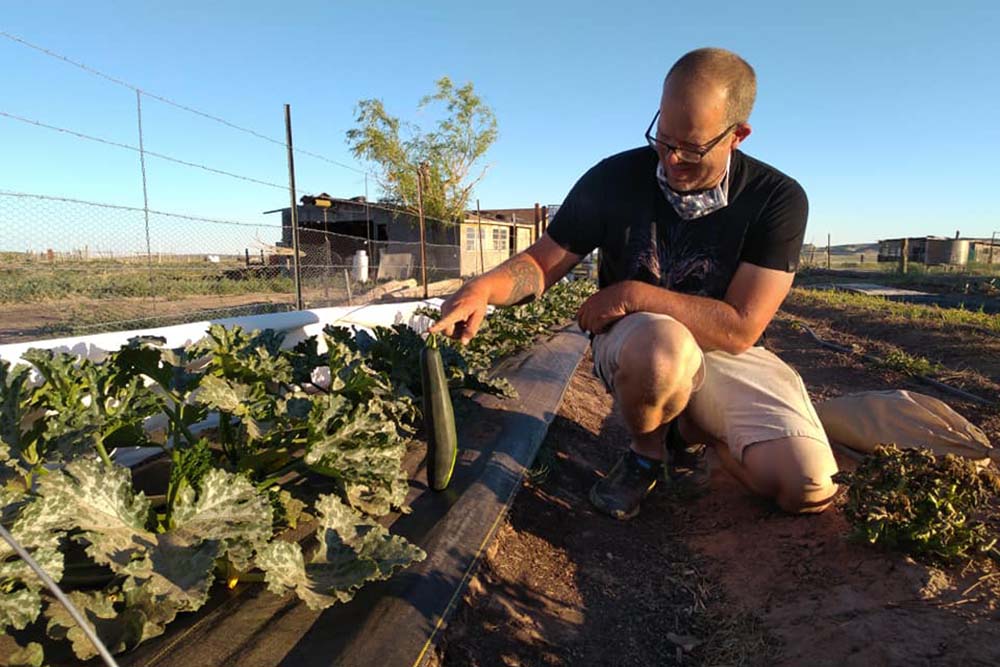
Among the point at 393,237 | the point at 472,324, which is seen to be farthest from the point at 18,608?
the point at 393,237

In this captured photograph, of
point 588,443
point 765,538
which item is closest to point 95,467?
point 765,538

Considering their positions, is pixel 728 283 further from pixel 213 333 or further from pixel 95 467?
pixel 95 467

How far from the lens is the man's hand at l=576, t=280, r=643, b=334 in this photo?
261 centimetres

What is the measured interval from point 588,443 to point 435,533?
5.98 feet

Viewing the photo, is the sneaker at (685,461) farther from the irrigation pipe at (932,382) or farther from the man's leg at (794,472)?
the irrigation pipe at (932,382)

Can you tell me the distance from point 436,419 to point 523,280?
0.94 m

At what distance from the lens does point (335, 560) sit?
1.53 m

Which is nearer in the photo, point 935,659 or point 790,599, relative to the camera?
point 935,659

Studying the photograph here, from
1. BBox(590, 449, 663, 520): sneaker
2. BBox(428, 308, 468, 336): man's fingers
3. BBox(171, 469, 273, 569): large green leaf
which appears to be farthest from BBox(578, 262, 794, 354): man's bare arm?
BBox(171, 469, 273, 569): large green leaf

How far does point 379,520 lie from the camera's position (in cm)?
197

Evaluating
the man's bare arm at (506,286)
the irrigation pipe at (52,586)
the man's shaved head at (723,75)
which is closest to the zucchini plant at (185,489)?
the man's bare arm at (506,286)

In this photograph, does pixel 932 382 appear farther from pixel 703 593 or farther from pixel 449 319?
pixel 449 319

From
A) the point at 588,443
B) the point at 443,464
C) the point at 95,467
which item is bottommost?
the point at 588,443

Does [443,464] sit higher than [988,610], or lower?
higher
